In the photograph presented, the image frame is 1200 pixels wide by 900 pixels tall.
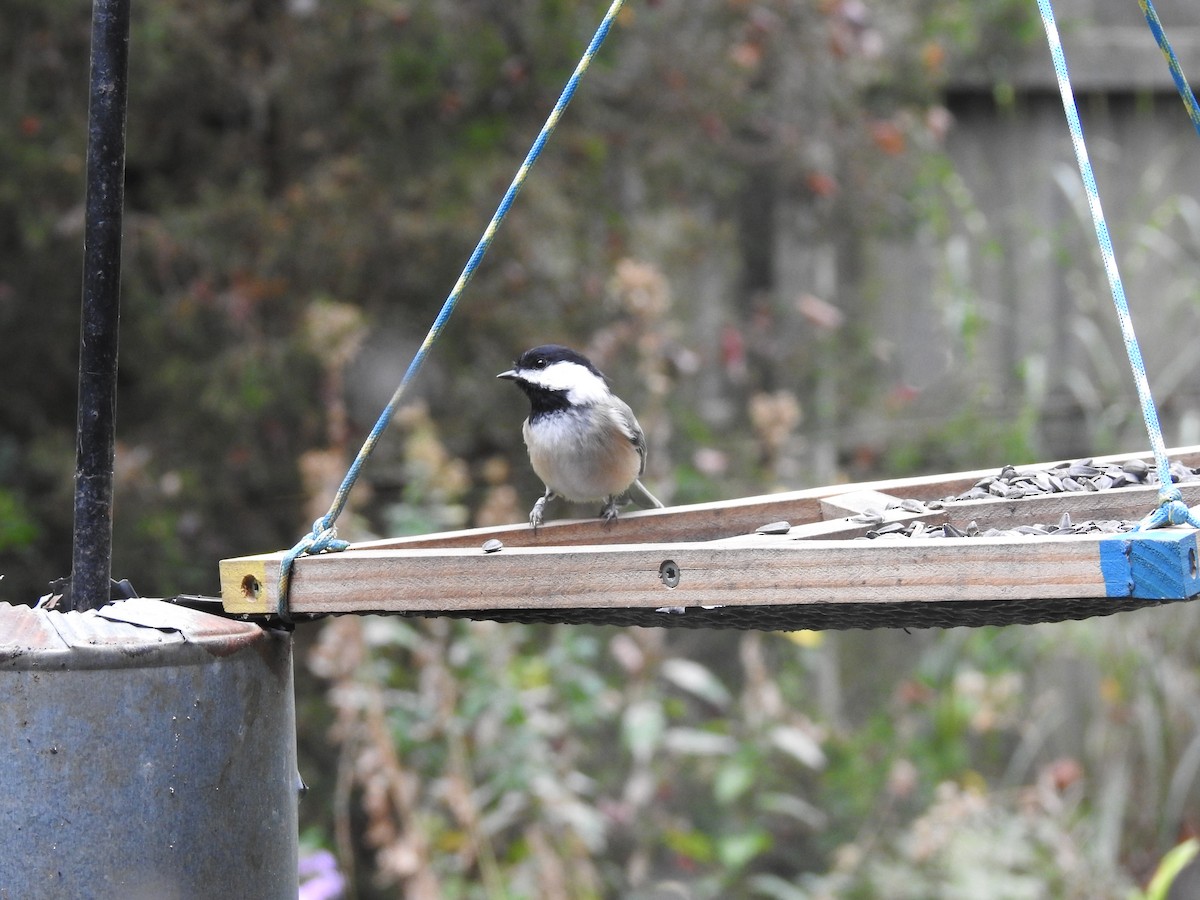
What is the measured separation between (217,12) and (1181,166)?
378 centimetres

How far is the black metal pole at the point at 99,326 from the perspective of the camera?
69.3 inches

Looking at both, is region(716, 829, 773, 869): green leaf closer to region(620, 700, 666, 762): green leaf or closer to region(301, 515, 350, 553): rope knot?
region(620, 700, 666, 762): green leaf

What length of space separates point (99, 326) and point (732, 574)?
2.75 ft

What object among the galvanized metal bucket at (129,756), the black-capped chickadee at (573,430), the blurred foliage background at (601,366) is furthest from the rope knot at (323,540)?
the blurred foliage background at (601,366)

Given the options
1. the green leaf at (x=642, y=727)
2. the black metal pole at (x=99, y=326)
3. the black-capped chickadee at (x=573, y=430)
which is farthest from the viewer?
the green leaf at (x=642, y=727)

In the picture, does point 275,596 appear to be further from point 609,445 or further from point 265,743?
point 609,445

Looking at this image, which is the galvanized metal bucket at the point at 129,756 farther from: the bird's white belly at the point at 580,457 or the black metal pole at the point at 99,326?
the bird's white belly at the point at 580,457

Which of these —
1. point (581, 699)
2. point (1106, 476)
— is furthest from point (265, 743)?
point (581, 699)

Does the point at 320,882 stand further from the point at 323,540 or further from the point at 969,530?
the point at 969,530

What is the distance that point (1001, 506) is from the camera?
2.27 meters

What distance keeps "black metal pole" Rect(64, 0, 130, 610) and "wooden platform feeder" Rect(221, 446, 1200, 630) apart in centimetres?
22

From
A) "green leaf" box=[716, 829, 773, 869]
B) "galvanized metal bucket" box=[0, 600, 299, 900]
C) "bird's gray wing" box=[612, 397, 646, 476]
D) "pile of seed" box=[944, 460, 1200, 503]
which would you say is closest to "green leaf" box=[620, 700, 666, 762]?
"green leaf" box=[716, 829, 773, 869]

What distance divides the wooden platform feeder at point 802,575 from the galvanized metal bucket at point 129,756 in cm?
18

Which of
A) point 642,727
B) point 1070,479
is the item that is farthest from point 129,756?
point 642,727
